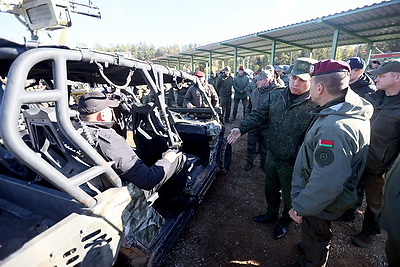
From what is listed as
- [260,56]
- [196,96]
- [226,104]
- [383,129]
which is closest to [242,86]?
[226,104]

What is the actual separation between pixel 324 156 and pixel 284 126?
84cm

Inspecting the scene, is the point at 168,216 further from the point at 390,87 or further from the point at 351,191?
the point at 390,87

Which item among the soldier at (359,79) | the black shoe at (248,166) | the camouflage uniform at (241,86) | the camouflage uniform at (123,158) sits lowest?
the black shoe at (248,166)

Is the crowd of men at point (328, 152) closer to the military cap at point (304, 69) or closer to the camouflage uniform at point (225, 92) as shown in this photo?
the military cap at point (304, 69)

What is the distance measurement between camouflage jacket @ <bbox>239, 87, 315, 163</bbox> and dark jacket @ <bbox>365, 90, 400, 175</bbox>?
74cm

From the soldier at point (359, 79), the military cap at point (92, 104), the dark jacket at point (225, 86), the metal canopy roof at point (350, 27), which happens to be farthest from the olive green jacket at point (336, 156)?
the dark jacket at point (225, 86)

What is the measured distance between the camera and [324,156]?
4.54ft

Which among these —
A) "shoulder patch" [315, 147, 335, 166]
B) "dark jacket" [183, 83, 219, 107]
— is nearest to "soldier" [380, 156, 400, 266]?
"shoulder patch" [315, 147, 335, 166]

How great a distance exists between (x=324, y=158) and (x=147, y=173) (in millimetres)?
1271

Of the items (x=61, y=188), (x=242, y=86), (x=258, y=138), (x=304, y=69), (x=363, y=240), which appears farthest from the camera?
(x=242, y=86)

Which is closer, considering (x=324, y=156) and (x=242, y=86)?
(x=324, y=156)

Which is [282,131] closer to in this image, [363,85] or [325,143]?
[325,143]

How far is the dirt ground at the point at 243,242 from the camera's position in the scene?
2.19 metres

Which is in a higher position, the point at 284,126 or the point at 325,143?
the point at 325,143
